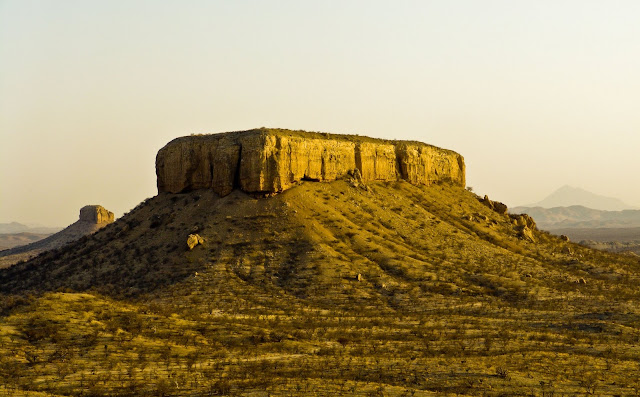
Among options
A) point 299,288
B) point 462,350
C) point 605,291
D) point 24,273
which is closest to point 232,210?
point 299,288

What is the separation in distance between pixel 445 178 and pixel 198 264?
3749cm

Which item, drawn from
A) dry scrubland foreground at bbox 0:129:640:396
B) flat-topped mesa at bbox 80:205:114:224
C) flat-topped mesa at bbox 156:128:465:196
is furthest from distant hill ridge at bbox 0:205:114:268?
flat-topped mesa at bbox 156:128:465:196

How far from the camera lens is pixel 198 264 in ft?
143

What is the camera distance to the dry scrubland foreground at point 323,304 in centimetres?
2277

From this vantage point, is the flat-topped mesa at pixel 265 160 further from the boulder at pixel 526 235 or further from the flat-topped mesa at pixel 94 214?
the flat-topped mesa at pixel 94 214

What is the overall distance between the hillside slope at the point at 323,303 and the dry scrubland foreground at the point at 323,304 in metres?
0.14

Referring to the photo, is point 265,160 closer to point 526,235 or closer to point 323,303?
point 323,303

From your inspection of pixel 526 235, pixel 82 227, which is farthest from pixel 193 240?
pixel 82 227

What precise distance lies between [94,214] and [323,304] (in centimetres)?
8258

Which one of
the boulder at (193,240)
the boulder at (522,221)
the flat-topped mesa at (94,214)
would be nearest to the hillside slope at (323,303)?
the boulder at (193,240)

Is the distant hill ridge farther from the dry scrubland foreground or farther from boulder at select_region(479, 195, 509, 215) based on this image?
boulder at select_region(479, 195, 509, 215)

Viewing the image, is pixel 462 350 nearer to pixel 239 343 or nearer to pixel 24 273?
pixel 239 343

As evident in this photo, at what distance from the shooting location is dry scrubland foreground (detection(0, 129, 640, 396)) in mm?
22766

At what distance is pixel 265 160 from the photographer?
49.4m
